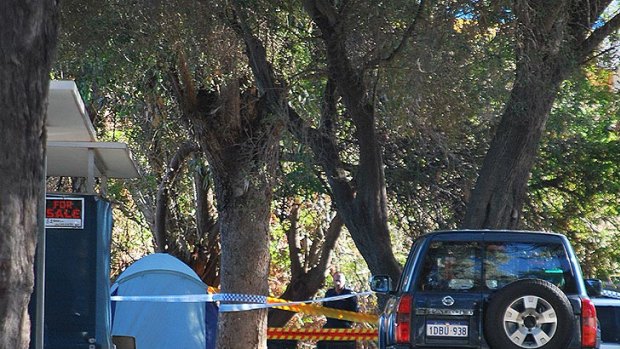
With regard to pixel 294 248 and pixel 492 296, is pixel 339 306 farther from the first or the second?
pixel 492 296

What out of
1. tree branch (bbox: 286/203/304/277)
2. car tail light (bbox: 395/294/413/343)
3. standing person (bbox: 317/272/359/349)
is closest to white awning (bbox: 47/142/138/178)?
car tail light (bbox: 395/294/413/343)

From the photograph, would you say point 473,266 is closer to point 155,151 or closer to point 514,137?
point 514,137

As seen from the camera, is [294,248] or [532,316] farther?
[294,248]

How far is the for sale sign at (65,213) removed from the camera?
9.00 metres

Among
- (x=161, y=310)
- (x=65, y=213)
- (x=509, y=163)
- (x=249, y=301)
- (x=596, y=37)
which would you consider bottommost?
(x=161, y=310)

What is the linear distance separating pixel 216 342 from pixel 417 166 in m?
3.94

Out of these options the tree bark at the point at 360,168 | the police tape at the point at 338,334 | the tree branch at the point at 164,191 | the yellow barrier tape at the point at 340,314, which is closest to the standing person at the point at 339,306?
the police tape at the point at 338,334

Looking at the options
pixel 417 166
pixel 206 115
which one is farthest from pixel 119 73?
pixel 417 166

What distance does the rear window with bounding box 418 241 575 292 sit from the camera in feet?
29.6

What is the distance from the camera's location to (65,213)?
29.7 ft

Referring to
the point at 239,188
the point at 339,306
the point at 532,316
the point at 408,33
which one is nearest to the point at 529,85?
the point at 408,33

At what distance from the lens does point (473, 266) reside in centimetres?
906

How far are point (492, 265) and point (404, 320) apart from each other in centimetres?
89

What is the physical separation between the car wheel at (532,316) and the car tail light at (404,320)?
763 mm
